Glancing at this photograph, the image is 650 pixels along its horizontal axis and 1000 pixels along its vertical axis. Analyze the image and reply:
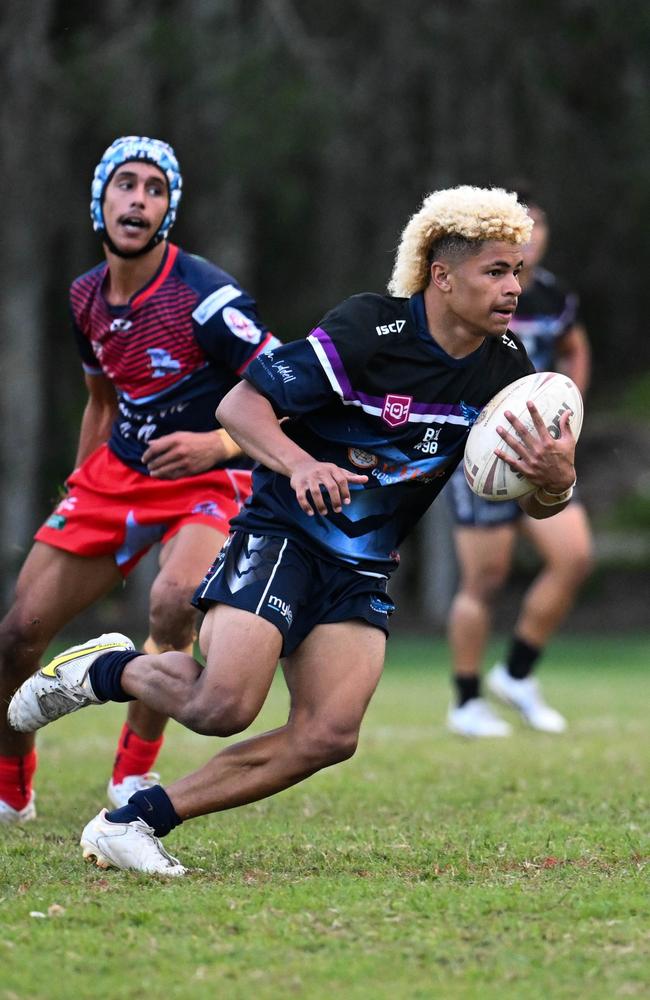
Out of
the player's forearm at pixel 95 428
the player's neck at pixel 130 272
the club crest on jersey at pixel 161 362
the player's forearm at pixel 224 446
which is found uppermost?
the player's neck at pixel 130 272

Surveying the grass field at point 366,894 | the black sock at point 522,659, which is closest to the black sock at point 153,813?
the grass field at point 366,894

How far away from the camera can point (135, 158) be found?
21.6 feet

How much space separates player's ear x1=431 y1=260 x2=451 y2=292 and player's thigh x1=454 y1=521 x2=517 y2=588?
4.44 meters

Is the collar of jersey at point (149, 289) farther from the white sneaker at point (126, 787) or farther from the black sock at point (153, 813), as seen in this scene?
the black sock at point (153, 813)

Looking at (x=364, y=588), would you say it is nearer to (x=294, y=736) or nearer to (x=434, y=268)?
(x=294, y=736)

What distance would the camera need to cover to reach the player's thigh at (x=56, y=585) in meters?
6.44

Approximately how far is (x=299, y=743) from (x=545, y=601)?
193 inches

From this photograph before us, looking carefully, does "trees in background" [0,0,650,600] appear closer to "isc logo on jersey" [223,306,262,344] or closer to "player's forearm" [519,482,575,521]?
"isc logo on jersey" [223,306,262,344]

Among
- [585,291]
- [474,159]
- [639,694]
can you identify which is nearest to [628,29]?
[474,159]

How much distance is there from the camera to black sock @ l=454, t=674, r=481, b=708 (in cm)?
996

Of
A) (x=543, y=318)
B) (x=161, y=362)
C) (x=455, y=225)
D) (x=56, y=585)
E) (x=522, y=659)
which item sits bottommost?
(x=522, y=659)

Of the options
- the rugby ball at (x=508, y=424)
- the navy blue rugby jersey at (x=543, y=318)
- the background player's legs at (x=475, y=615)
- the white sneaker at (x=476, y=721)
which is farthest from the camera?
the navy blue rugby jersey at (x=543, y=318)

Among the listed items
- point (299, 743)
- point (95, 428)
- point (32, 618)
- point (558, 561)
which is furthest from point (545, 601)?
point (299, 743)

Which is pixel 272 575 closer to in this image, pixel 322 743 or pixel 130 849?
pixel 322 743
